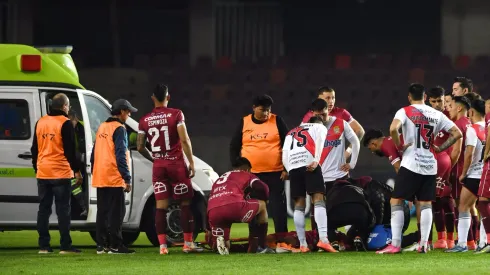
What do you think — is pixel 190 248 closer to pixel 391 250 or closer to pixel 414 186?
pixel 391 250

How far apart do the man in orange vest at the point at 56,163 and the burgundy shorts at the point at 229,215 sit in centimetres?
161

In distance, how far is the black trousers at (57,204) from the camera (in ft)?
44.5

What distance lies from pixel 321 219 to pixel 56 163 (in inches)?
115

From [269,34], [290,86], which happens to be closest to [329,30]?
[269,34]

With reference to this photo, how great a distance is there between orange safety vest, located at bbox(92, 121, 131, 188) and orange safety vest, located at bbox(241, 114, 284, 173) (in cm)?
145

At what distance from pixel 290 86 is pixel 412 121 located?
14.2 meters

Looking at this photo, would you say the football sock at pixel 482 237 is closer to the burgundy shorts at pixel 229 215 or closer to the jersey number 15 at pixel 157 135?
the burgundy shorts at pixel 229 215

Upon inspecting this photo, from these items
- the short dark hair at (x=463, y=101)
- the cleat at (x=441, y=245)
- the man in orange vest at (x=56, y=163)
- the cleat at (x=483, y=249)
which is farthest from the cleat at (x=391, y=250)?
the man in orange vest at (x=56, y=163)

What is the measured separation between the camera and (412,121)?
12.8 metres

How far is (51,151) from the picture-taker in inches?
534

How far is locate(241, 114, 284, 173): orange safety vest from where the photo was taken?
552 inches

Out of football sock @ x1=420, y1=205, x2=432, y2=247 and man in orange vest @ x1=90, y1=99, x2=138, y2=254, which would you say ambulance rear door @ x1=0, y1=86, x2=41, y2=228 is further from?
football sock @ x1=420, y1=205, x2=432, y2=247

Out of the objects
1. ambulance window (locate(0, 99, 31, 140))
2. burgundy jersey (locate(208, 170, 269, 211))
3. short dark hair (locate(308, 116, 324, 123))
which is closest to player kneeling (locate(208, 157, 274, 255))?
A: burgundy jersey (locate(208, 170, 269, 211))

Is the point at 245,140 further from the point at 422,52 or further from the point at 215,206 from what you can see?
the point at 422,52
